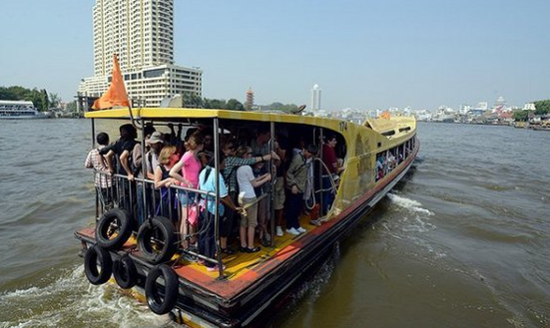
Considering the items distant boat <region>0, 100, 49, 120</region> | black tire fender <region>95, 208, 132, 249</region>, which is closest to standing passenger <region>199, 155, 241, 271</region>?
black tire fender <region>95, 208, 132, 249</region>

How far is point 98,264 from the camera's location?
487cm

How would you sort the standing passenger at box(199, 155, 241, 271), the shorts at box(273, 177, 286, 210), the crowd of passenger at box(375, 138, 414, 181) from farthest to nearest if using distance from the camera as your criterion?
the crowd of passenger at box(375, 138, 414, 181) → the shorts at box(273, 177, 286, 210) → the standing passenger at box(199, 155, 241, 271)

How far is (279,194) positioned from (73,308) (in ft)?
10.9

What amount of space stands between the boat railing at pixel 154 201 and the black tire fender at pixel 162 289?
43 cm

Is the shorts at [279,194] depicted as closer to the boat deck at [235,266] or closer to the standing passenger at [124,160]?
the boat deck at [235,266]

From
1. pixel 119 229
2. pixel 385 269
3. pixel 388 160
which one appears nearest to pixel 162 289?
pixel 119 229

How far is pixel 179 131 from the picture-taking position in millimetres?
6723

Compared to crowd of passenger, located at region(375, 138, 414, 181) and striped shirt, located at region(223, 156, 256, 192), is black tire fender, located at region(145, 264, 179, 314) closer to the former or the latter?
striped shirt, located at region(223, 156, 256, 192)

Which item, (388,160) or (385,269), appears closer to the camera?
(385,269)

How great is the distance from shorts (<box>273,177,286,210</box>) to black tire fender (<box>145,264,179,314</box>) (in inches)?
80.0

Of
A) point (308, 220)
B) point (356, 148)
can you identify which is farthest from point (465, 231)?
point (308, 220)

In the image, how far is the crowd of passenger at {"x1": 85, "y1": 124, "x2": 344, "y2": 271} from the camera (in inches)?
171

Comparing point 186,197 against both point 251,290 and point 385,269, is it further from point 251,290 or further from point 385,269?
point 385,269

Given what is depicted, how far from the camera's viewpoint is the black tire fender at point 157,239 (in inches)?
167
